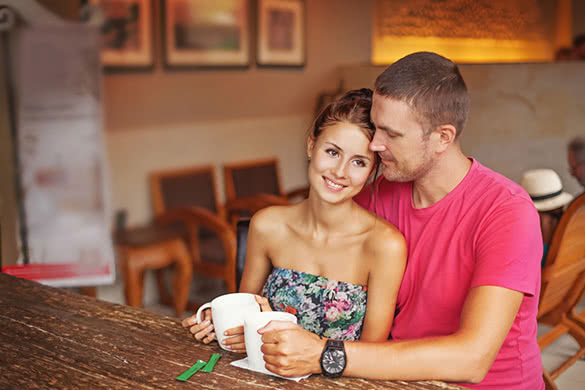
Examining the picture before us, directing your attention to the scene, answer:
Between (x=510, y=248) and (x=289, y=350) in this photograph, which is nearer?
(x=289, y=350)

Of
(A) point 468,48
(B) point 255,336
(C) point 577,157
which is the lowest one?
(B) point 255,336

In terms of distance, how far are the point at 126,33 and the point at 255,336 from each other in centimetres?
337

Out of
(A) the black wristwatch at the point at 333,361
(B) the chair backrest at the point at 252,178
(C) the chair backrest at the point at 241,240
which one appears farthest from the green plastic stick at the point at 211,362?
(B) the chair backrest at the point at 252,178

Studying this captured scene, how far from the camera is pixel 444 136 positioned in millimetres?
1673

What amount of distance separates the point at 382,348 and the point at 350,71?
2.85m

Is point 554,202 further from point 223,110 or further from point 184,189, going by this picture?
point 223,110

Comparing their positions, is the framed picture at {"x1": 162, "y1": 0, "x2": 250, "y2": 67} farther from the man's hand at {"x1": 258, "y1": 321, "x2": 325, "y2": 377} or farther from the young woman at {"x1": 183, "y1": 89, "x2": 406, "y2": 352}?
the man's hand at {"x1": 258, "y1": 321, "x2": 325, "y2": 377}

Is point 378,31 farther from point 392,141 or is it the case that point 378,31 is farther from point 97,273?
point 392,141

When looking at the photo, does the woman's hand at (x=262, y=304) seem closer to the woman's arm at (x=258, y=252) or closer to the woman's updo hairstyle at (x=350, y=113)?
the woman's arm at (x=258, y=252)

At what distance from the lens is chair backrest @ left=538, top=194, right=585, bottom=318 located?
2.47m

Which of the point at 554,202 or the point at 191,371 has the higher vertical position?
the point at 554,202

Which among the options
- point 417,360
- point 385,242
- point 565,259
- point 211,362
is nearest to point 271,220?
point 385,242

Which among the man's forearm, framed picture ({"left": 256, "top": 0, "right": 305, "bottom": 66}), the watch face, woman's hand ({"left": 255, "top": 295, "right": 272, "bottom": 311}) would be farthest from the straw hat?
framed picture ({"left": 256, "top": 0, "right": 305, "bottom": 66})

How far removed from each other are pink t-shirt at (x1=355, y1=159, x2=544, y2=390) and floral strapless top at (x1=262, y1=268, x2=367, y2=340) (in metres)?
0.15
